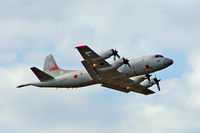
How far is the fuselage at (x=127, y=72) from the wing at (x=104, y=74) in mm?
1539

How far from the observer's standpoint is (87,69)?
2694 inches

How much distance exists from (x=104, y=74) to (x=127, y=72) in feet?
11.5

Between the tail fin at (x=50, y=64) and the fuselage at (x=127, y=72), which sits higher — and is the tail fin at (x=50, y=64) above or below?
above

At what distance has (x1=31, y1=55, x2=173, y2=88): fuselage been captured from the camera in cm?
6981

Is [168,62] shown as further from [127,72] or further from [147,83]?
[147,83]

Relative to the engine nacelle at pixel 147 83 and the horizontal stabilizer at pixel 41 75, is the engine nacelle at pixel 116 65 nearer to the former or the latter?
the horizontal stabilizer at pixel 41 75

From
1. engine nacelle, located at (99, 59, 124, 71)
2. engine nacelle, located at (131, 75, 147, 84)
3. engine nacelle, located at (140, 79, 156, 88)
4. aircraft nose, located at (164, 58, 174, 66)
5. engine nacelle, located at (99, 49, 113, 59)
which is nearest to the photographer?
engine nacelle, located at (99, 49, 113, 59)

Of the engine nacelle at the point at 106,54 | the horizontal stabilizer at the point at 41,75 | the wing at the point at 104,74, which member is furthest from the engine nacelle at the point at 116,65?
the horizontal stabilizer at the point at 41,75

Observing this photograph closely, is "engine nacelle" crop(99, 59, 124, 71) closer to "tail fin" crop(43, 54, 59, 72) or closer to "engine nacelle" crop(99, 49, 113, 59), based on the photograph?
"engine nacelle" crop(99, 49, 113, 59)

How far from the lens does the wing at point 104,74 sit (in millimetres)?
65312

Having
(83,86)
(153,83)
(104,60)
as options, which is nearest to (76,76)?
(83,86)

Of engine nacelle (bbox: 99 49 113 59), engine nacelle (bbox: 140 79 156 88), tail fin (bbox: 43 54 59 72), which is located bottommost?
engine nacelle (bbox: 140 79 156 88)

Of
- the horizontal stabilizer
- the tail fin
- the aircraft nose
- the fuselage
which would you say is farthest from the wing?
the tail fin

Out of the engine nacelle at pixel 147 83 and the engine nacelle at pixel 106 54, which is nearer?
the engine nacelle at pixel 106 54
